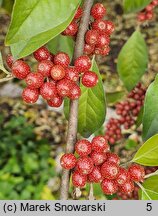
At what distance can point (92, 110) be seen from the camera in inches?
55.7

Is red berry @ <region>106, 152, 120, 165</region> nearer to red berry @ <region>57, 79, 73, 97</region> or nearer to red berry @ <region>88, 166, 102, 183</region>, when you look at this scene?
red berry @ <region>88, 166, 102, 183</region>

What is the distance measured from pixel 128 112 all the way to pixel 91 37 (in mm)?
1117

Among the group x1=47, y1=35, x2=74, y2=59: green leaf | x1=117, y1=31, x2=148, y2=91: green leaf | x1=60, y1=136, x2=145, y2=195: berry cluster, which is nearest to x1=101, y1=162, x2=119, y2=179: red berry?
x1=60, y1=136, x2=145, y2=195: berry cluster

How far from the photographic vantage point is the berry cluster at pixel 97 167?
112cm

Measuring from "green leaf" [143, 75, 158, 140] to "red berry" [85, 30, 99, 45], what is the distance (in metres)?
0.23

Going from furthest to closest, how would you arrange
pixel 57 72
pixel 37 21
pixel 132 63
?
1. pixel 132 63
2. pixel 57 72
3. pixel 37 21

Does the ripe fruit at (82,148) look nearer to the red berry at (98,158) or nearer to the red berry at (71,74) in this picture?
the red berry at (98,158)

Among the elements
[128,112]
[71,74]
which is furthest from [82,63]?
[128,112]

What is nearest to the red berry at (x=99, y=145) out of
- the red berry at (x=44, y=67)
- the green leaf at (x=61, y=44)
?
the red berry at (x=44, y=67)

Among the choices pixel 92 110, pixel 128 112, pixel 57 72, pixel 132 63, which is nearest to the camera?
pixel 57 72

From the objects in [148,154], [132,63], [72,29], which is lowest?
[148,154]

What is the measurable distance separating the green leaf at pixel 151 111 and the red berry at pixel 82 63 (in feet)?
0.78

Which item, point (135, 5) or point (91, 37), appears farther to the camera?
point (135, 5)

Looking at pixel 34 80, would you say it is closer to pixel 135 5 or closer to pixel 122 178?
pixel 122 178
